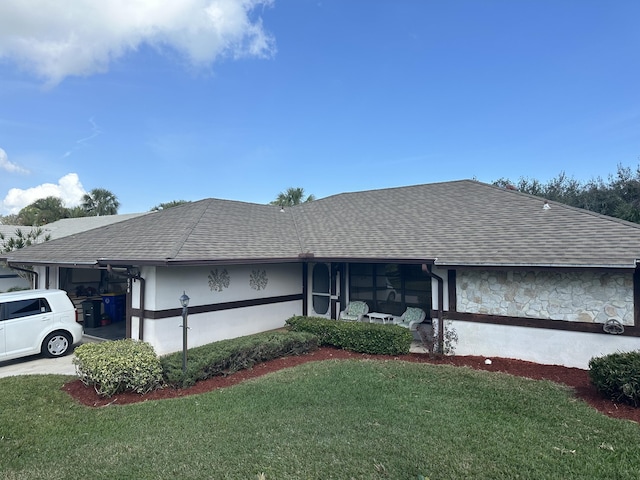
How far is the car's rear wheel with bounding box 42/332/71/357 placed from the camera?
29.9 ft

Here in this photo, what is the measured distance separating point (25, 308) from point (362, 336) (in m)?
7.86

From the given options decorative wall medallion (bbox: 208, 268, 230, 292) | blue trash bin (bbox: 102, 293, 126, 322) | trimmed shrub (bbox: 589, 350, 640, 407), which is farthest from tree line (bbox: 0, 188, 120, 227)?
trimmed shrub (bbox: 589, 350, 640, 407)

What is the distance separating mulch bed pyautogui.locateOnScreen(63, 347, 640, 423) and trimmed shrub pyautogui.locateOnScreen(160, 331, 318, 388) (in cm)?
14

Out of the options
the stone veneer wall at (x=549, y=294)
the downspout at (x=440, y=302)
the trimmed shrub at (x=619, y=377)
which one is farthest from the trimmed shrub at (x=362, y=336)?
the trimmed shrub at (x=619, y=377)

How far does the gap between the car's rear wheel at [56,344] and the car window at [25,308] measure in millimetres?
670

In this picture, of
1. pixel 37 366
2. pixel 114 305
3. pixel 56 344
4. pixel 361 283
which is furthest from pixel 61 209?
pixel 361 283

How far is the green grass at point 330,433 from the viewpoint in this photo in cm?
393

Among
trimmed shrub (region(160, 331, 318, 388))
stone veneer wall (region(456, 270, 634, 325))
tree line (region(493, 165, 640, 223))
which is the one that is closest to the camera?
trimmed shrub (region(160, 331, 318, 388))

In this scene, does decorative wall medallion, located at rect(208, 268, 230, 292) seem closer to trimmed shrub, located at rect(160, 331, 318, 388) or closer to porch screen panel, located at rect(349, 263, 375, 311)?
trimmed shrub, located at rect(160, 331, 318, 388)

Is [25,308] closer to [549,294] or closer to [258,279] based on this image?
[258,279]

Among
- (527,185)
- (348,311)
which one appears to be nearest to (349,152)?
(348,311)

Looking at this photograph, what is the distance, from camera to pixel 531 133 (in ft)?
54.5

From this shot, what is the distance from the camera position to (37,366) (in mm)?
8562

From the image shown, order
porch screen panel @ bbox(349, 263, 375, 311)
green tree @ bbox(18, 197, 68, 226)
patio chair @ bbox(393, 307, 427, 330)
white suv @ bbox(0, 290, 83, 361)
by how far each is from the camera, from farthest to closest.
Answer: green tree @ bbox(18, 197, 68, 226) < porch screen panel @ bbox(349, 263, 375, 311) < patio chair @ bbox(393, 307, 427, 330) < white suv @ bbox(0, 290, 83, 361)
